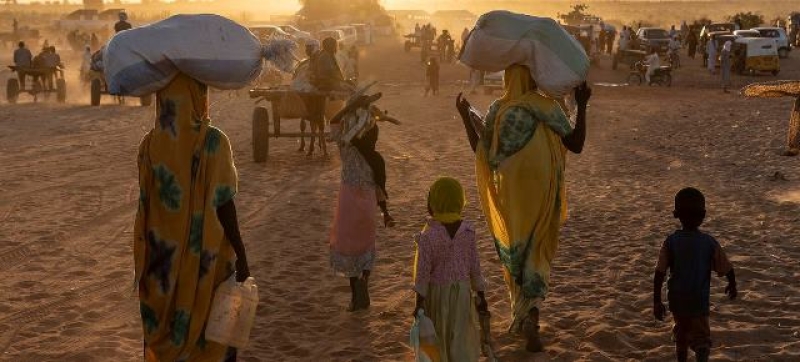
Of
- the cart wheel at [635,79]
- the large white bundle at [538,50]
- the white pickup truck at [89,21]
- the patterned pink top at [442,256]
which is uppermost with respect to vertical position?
the white pickup truck at [89,21]

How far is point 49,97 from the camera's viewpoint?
82.0ft

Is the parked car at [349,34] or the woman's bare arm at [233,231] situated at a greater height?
the parked car at [349,34]

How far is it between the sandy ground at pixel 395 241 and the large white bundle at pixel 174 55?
232 cm

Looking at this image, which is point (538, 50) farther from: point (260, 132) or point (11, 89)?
point (11, 89)

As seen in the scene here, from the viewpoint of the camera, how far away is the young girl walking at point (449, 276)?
439 cm

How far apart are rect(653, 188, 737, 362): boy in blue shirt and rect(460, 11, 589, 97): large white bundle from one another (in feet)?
3.49

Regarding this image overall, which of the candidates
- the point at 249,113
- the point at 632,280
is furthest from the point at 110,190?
the point at 249,113

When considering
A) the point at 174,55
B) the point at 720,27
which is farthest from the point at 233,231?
the point at 720,27

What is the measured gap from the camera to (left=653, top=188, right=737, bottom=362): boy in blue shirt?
444cm

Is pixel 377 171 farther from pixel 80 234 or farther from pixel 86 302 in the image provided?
pixel 80 234

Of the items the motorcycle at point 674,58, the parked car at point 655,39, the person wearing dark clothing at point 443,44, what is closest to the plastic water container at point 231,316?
the motorcycle at point 674,58

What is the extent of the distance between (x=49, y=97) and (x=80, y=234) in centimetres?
1790

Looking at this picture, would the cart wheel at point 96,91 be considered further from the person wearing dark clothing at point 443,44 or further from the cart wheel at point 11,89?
the person wearing dark clothing at point 443,44

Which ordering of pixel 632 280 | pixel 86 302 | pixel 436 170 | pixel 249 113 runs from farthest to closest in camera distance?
pixel 249 113 → pixel 436 170 → pixel 632 280 → pixel 86 302
